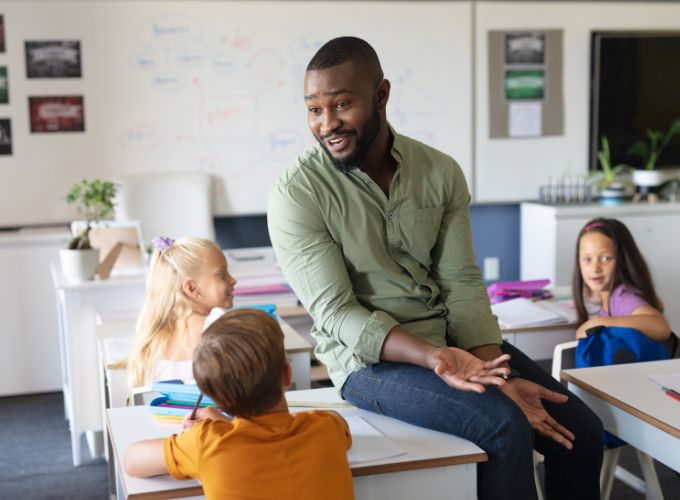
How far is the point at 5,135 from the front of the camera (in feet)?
14.3

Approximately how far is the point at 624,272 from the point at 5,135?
3.02m

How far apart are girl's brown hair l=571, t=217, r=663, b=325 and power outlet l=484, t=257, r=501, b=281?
230 centimetres

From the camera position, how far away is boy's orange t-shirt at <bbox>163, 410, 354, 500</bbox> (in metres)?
1.46

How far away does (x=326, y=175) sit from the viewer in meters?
1.99

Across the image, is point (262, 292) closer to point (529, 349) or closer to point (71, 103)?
point (529, 349)

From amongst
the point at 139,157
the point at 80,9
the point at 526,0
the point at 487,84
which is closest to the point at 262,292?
the point at 139,157

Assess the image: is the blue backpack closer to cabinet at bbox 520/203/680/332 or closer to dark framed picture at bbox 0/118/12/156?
cabinet at bbox 520/203/680/332

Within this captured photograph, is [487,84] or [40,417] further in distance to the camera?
[487,84]

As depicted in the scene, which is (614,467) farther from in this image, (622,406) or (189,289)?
(189,289)

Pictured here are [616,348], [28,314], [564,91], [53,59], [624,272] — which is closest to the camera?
[616,348]

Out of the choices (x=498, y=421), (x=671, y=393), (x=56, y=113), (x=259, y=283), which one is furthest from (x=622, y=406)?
(x=56, y=113)

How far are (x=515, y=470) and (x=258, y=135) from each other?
3.29 meters

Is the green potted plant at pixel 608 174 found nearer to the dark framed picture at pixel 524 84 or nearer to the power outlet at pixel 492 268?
the dark framed picture at pixel 524 84

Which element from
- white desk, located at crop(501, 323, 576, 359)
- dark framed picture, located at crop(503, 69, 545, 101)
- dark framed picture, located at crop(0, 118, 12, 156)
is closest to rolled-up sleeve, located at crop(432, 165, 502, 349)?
white desk, located at crop(501, 323, 576, 359)
